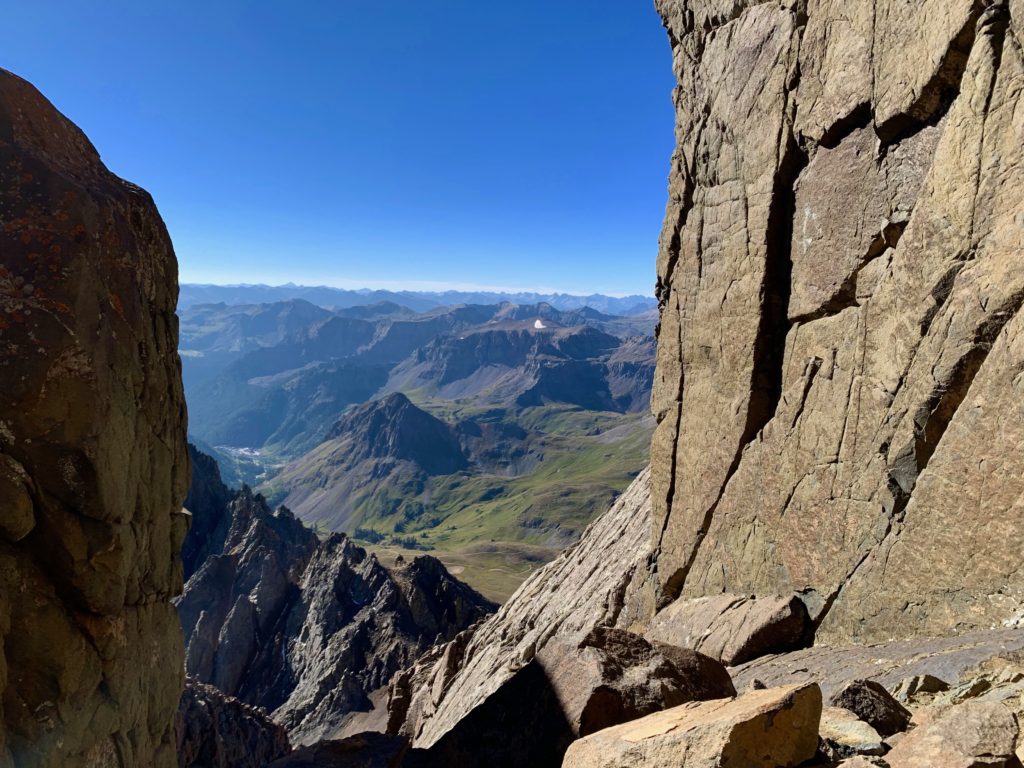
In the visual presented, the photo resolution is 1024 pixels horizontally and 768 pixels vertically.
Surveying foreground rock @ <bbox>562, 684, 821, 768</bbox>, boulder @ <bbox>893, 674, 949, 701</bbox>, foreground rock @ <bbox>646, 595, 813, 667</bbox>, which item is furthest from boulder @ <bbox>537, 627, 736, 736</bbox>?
foreground rock @ <bbox>646, 595, 813, 667</bbox>

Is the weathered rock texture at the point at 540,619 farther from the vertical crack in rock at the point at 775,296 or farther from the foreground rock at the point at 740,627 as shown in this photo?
the vertical crack in rock at the point at 775,296

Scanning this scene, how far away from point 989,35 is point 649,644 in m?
21.2

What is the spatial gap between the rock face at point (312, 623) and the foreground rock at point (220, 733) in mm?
27506

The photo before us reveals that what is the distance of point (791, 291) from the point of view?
90.5ft

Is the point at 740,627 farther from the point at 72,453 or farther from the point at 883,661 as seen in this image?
the point at 72,453

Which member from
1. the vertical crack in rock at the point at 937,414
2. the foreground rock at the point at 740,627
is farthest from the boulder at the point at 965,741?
the foreground rock at the point at 740,627

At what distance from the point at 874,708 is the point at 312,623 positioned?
159483 millimetres

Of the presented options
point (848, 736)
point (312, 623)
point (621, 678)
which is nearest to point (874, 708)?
point (848, 736)

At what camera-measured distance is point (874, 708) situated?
42.5 feet

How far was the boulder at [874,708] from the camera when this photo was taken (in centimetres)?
1286

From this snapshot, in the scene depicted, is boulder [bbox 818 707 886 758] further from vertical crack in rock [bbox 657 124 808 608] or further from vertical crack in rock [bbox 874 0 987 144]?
vertical crack in rock [bbox 874 0 987 144]

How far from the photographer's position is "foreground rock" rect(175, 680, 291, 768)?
7300 cm

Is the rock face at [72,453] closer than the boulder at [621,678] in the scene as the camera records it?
Yes

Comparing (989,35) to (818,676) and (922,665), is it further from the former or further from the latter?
(818,676)
